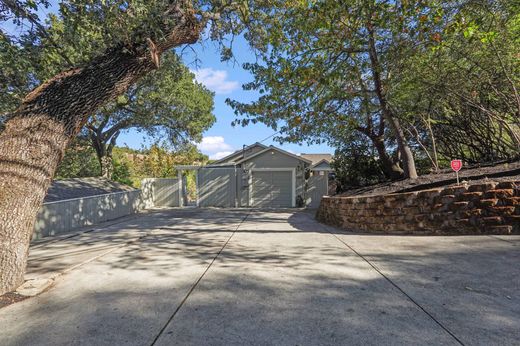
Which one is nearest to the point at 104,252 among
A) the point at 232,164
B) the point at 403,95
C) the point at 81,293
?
the point at 81,293

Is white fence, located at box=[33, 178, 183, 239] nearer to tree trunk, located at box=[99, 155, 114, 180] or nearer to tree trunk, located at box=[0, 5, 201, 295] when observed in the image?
tree trunk, located at box=[99, 155, 114, 180]

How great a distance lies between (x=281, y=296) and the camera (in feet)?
10.3

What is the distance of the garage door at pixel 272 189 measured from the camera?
16.1m

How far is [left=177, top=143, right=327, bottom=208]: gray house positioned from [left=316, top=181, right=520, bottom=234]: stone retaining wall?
347 inches

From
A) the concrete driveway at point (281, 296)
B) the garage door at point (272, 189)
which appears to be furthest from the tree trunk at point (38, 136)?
the garage door at point (272, 189)

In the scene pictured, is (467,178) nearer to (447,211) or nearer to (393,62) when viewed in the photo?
(447,211)

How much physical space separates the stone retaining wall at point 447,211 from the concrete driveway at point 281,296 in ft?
1.34

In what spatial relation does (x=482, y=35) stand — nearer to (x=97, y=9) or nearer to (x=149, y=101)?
(x=97, y=9)

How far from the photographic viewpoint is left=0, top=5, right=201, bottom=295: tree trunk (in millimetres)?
3275

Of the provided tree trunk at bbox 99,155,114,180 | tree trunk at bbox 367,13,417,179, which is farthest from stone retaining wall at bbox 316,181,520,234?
tree trunk at bbox 99,155,114,180

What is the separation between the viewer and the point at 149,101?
50.2 ft

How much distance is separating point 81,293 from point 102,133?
16051mm

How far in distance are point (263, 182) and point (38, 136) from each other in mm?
13125

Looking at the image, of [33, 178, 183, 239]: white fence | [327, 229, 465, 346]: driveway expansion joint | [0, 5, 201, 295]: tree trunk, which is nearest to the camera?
[327, 229, 465, 346]: driveway expansion joint
